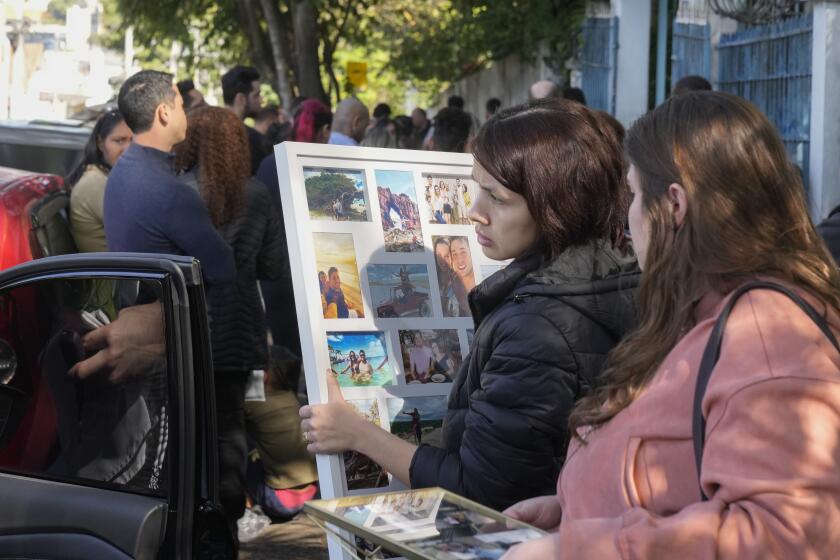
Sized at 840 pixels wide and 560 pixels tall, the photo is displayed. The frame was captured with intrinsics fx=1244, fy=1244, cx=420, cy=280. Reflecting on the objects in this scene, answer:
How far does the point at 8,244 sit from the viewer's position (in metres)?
5.20

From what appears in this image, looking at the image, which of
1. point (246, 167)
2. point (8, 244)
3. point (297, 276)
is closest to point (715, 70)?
point (246, 167)

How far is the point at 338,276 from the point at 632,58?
11235 mm

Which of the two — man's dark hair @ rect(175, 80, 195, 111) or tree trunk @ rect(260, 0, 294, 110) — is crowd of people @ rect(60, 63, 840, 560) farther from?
tree trunk @ rect(260, 0, 294, 110)

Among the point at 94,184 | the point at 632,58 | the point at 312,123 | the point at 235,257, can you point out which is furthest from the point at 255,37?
the point at 235,257

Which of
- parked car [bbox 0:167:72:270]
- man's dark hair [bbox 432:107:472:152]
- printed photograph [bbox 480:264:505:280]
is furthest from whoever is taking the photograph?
man's dark hair [bbox 432:107:472:152]

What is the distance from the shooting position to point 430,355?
3.09 m

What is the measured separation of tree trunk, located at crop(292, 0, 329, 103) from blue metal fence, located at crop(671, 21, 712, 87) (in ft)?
23.1

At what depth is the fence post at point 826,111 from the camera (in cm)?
817

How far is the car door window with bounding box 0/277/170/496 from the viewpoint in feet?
9.58

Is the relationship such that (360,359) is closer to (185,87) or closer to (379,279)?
(379,279)

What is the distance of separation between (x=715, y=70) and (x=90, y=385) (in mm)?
8994

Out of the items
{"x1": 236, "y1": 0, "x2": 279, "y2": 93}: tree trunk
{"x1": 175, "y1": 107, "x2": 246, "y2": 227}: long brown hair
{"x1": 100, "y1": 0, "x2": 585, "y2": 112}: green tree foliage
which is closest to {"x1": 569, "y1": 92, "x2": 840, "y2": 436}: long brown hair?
{"x1": 175, "y1": 107, "x2": 246, "y2": 227}: long brown hair

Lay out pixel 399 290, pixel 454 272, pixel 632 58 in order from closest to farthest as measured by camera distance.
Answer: pixel 399 290
pixel 454 272
pixel 632 58

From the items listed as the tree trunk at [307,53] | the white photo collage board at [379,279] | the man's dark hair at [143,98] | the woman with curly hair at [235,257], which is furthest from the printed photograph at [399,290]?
the tree trunk at [307,53]
